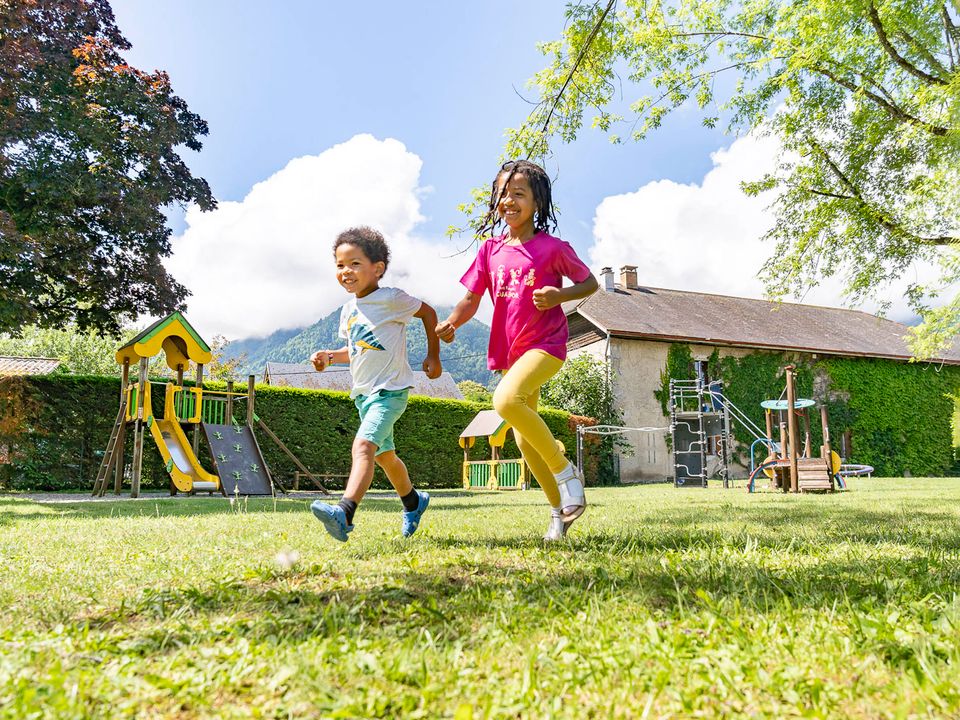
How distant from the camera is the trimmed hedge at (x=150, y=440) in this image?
12523 mm

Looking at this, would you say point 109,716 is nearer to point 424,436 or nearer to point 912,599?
point 912,599

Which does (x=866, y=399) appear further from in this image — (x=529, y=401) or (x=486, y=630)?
(x=486, y=630)

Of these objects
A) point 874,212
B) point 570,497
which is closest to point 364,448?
point 570,497

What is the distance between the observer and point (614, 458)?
2205cm

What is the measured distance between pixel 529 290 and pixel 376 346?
871 millimetres

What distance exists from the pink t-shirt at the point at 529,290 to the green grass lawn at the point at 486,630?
103cm

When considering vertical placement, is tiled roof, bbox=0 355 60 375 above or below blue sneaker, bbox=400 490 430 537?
above

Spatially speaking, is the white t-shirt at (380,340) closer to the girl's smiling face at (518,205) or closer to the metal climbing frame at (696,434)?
the girl's smiling face at (518,205)

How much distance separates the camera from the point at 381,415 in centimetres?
373

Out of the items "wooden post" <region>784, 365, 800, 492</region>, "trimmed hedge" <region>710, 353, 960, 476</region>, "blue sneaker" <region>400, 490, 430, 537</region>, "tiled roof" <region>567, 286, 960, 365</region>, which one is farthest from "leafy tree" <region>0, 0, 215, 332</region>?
"trimmed hedge" <region>710, 353, 960, 476</region>

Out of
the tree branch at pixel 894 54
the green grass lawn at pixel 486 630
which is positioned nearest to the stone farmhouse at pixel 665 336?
the tree branch at pixel 894 54

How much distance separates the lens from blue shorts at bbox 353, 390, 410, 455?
366cm

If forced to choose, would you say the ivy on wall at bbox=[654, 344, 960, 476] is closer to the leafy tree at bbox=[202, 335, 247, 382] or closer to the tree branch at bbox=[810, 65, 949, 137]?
the tree branch at bbox=[810, 65, 949, 137]

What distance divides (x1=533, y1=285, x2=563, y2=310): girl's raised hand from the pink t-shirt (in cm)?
17
